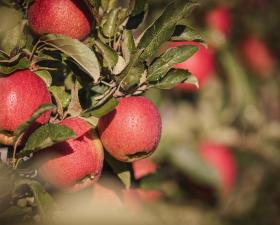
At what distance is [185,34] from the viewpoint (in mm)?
983

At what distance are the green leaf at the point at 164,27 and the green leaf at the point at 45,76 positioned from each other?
5.4 inches

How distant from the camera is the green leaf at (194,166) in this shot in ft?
6.91

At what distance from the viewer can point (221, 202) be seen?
252cm

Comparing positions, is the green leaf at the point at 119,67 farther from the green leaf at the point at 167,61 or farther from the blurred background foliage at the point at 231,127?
the blurred background foliage at the point at 231,127

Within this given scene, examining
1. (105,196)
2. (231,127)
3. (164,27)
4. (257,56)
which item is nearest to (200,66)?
(231,127)

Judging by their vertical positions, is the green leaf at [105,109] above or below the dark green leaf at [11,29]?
below

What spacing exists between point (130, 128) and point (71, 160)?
0.09 m

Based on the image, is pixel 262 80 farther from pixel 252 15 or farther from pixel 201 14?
pixel 201 14

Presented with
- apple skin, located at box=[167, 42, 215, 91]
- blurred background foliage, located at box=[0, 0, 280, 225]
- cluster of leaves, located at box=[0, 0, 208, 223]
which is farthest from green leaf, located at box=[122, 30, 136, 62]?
apple skin, located at box=[167, 42, 215, 91]

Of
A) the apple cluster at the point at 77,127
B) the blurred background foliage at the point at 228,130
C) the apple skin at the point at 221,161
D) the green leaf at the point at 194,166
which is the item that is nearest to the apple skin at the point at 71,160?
the apple cluster at the point at 77,127

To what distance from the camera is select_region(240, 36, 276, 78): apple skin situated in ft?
8.71

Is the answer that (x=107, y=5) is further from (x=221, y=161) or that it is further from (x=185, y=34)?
(x=221, y=161)

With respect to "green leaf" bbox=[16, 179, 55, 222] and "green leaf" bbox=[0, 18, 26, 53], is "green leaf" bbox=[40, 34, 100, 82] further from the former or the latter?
"green leaf" bbox=[16, 179, 55, 222]

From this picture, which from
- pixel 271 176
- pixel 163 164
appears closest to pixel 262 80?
pixel 271 176
